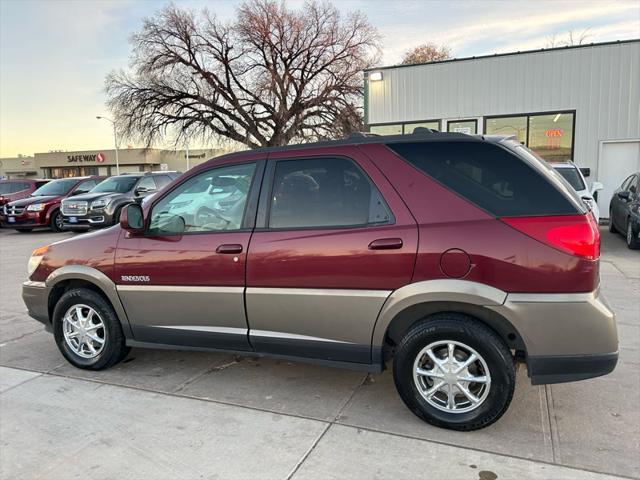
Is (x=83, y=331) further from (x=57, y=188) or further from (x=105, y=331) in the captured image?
(x=57, y=188)

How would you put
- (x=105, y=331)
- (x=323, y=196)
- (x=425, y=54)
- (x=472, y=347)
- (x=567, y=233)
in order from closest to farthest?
(x=567, y=233) < (x=472, y=347) < (x=323, y=196) < (x=105, y=331) < (x=425, y=54)

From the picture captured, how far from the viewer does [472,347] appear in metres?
3.01

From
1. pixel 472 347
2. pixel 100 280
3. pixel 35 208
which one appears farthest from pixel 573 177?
pixel 35 208

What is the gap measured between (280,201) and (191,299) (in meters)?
1.00

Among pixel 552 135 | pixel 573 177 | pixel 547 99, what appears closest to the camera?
pixel 573 177

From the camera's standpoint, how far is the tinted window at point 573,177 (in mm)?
9648

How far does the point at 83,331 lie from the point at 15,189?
16.4 m

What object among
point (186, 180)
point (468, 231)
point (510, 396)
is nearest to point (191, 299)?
point (186, 180)

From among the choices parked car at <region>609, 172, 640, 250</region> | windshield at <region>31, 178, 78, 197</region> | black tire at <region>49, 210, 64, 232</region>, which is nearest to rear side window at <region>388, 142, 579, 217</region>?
parked car at <region>609, 172, 640, 250</region>

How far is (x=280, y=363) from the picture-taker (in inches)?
171

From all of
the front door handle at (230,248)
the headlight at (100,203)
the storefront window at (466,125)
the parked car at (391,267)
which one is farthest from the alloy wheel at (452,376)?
the storefront window at (466,125)

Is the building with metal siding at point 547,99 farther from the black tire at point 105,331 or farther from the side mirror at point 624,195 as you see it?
the black tire at point 105,331

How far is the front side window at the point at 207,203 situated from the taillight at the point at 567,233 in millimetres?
1960

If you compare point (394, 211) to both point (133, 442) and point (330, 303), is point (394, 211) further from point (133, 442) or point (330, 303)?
point (133, 442)
